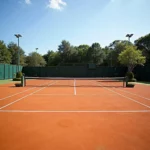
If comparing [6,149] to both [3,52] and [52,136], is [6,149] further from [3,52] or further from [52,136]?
[3,52]

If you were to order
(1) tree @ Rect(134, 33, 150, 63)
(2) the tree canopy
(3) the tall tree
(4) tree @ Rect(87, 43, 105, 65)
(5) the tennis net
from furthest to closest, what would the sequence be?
(3) the tall tree, (4) tree @ Rect(87, 43, 105, 65), (2) the tree canopy, (1) tree @ Rect(134, 33, 150, 63), (5) the tennis net

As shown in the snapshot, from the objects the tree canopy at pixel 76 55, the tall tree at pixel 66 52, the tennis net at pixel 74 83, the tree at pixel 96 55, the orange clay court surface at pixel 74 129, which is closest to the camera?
the orange clay court surface at pixel 74 129

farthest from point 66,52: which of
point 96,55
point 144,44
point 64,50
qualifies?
point 144,44

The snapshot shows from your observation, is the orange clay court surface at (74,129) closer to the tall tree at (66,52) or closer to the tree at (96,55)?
the tree at (96,55)

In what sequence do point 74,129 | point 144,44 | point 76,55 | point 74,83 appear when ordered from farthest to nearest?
point 76,55, point 144,44, point 74,83, point 74,129

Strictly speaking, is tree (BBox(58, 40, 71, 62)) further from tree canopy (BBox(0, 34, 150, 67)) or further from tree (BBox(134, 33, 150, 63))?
tree (BBox(134, 33, 150, 63))

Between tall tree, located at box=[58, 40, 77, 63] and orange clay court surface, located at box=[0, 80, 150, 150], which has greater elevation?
tall tree, located at box=[58, 40, 77, 63]

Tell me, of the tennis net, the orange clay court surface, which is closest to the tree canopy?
the tennis net

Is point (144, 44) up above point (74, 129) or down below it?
above

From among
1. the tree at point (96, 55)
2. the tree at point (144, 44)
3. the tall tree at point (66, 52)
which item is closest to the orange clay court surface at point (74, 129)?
the tree at point (144, 44)

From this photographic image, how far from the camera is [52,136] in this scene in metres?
4.47

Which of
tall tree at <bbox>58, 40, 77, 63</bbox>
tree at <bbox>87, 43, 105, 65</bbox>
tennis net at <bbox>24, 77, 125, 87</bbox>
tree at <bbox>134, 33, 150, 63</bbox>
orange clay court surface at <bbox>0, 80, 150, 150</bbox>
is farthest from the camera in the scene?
tall tree at <bbox>58, 40, 77, 63</bbox>

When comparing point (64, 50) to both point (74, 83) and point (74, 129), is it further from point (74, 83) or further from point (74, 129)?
point (74, 129)

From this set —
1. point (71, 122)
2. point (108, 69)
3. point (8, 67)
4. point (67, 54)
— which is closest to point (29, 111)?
point (71, 122)
